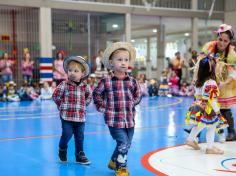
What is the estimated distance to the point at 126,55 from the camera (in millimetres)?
4008

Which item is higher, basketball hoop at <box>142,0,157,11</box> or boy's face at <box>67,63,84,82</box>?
basketball hoop at <box>142,0,157,11</box>

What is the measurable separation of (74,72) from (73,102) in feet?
1.12

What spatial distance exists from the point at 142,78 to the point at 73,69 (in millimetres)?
11445

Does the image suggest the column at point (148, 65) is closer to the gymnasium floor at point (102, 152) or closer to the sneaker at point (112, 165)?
the gymnasium floor at point (102, 152)

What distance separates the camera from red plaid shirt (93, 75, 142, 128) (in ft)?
12.9

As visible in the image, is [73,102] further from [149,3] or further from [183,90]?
[149,3]

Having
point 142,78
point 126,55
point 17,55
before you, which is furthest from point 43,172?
point 142,78

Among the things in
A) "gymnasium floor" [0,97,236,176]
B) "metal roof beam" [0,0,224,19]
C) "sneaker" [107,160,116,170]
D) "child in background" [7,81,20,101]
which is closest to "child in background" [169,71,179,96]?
"metal roof beam" [0,0,224,19]

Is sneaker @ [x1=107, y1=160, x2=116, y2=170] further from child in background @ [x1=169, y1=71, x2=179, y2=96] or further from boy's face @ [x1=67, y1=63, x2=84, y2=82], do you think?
child in background @ [x1=169, y1=71, x2=179, y2=96]

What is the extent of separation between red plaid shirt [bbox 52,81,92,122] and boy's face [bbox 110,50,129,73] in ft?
2.50

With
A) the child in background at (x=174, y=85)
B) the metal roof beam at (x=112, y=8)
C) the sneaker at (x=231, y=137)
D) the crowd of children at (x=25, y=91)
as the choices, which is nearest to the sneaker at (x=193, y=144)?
the sneaker at (x=231, y=137)

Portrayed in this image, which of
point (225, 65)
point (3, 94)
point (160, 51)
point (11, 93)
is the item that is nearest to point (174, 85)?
point (160, 51)

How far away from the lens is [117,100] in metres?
3.97

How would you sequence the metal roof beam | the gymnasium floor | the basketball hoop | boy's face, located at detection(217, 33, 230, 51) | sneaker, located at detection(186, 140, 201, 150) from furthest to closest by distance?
1. the basketball hoop
2. the metal roof beam
3. boy's face, located at detection(217, 33, 230, 51)
4. sneaker, located at detection(186, 140, 201, 150)
5. the gymnasium floor
